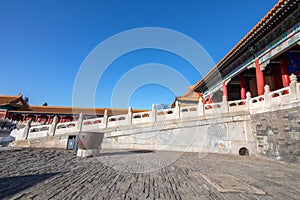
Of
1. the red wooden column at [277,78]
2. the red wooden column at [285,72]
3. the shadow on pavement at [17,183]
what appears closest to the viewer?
the shadow on pavement at [17,183]

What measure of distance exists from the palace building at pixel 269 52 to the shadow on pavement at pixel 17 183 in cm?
909

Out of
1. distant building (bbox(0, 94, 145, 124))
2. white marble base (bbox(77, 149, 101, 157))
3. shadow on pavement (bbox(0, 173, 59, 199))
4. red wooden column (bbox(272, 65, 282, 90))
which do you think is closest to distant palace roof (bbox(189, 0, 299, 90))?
red wooden column (bbox(272, 65, 282, 90))

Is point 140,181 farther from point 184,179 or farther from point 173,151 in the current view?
point 173,151

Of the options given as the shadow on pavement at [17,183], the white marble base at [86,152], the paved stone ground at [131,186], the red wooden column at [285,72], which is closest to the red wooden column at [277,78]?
the red wooden column at [285,72]

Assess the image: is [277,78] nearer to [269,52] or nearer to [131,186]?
[269,52]

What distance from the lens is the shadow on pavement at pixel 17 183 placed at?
234cm

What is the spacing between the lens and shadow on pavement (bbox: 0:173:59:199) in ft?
7.67

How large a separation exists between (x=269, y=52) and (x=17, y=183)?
33.4ft

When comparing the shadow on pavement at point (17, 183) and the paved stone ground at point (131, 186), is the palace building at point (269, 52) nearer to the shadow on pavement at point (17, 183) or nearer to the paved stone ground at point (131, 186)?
the paved stone ground at point (131, 186)

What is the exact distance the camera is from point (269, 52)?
7.38 meters

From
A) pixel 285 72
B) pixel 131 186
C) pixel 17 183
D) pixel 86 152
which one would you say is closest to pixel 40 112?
pixel 86 152

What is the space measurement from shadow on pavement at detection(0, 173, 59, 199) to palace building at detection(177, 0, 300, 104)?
9.09 m

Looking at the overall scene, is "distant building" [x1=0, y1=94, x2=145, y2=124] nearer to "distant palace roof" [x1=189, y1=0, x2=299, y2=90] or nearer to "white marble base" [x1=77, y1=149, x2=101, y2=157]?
"white marble base" [x1=77, y1=149, x2=101, y2=157]

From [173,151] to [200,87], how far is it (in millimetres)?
9335
